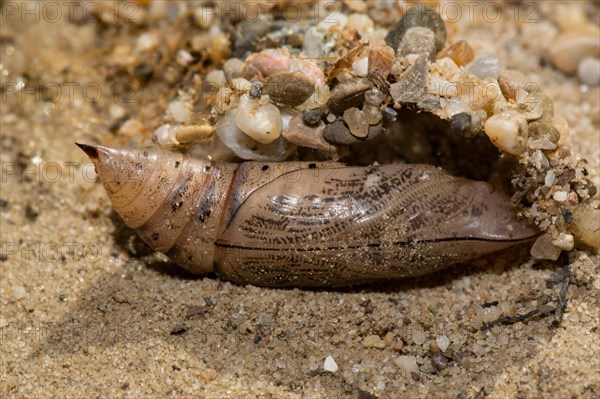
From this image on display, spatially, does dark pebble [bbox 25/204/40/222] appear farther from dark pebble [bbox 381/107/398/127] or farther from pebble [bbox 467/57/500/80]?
pebble [bbox 467/57/500/80]

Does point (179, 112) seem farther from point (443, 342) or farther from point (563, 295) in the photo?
point (563, 295)

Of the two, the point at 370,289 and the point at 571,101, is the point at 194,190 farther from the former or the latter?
the point at 571,101

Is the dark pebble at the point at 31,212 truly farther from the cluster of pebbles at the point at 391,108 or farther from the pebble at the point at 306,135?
the pebble at the point at 306,135

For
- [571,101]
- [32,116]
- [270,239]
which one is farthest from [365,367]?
[32,116]

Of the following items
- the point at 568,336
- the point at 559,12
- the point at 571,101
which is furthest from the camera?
the point at 559,12

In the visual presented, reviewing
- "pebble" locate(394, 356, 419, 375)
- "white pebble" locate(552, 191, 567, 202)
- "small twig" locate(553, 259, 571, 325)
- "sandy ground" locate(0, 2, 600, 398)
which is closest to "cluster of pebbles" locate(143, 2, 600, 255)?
"white pebble" locate(552, 191, 567, 202)

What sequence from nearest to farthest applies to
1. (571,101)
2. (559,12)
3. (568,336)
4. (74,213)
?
1. (568,336)
2. (74,213)
3. (571,101)
4. (559,12)
